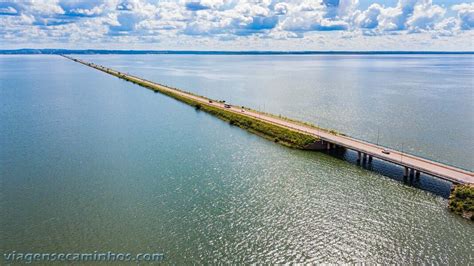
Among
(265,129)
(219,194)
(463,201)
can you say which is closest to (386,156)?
(463,201)

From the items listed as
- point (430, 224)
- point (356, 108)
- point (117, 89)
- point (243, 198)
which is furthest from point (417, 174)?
point (117, 89)

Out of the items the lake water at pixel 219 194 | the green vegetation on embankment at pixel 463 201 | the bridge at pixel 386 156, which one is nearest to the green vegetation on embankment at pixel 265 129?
the bridge at pixel 386 156

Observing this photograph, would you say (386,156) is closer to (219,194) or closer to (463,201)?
(463,201)

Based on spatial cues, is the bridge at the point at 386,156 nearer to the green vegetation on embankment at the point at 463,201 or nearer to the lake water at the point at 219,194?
the lake water at the point at 219,194

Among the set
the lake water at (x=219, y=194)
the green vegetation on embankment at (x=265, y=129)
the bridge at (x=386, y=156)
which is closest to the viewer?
the lake water at (x=219, y=194)

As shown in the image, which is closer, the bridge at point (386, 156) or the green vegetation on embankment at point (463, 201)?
the green vegetation on embankment at point (463, 201)

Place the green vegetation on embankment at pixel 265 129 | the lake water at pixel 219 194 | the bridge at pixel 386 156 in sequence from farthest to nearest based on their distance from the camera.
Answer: the green vegetation on embankment at pixel 265 129 → the bridge at pixel 386 156 → the lake water at pixel 219 194

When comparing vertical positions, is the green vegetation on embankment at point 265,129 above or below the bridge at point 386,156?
below

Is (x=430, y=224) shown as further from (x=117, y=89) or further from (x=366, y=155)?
(x=117, y=89)
